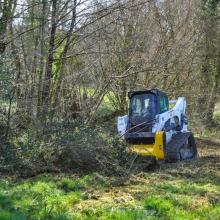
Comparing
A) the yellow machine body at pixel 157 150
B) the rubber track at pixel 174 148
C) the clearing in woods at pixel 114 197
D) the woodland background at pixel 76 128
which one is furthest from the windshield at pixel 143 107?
the clearing in woods at pixel 114 197

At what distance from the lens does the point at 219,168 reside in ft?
36.2

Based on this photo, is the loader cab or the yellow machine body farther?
the loader cab

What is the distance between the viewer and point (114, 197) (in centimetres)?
786

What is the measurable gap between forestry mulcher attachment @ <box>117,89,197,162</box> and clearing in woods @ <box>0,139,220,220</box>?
1.27 meters

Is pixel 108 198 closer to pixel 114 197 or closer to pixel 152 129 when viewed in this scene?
pixel 114 197

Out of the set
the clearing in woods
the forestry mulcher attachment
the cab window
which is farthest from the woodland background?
the cab window

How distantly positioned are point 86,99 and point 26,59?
364 centimetres

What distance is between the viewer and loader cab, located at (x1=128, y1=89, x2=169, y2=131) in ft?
41.1

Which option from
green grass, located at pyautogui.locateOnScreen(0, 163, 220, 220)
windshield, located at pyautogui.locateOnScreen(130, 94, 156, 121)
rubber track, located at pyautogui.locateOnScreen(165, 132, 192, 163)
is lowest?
green grass, located at pyautogui.locateOnScreen(0, 163, 220, 220)

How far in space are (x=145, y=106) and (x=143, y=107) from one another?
2.8 inches

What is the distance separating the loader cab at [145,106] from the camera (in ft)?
41.1

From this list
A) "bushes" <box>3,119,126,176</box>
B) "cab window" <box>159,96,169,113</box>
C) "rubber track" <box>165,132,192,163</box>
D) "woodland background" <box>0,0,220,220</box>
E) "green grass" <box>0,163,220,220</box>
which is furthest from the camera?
"cab window" <box>159,96,169,113</box>

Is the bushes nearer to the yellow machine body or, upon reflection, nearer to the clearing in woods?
the clearing in woods

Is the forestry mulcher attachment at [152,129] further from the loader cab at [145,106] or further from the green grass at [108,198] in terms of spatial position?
the green grass at [108,198]
